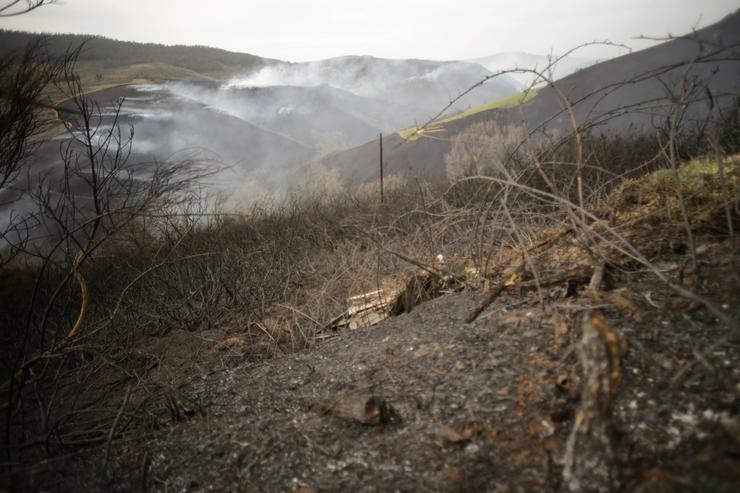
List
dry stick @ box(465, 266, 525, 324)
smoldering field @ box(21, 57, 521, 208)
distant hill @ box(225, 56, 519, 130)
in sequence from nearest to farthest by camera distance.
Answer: dry stick @ box(465, 266, 525, 324), smoldering field @ box(21, 57, 521, 208), distant hill @ box(225, 56, 519, 130)

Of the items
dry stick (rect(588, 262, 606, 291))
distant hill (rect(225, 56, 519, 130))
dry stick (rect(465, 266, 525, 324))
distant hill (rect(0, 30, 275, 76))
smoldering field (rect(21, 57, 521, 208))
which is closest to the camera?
dry stick (rect(588, 262, 606, 291))

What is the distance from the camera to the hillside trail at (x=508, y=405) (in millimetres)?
1142

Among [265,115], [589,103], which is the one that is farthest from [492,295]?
[265,115]

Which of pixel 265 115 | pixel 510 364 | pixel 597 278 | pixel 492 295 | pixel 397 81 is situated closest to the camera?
pixel 510 364

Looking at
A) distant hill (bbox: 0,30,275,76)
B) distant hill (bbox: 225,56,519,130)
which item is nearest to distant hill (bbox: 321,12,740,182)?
distant hill (bbox: 0,30,275,76)

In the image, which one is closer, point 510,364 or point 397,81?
point 510,364

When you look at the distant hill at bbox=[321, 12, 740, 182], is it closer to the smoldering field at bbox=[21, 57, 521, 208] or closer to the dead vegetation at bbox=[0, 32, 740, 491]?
the smoldering field at bbox=[21, 57, 521, 208]

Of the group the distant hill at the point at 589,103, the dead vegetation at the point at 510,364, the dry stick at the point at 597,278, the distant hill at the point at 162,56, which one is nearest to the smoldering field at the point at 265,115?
the distant hill at the point at 162,56

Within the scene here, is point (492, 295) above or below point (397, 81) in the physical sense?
below

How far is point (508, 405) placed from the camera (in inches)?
57.9

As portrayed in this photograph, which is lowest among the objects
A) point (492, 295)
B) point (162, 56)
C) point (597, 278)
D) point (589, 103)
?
point (492, 295)

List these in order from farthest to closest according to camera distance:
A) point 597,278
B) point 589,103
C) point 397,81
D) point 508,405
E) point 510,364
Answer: point 397,81
point 589,103
point 597,278
point 510,364
point 508,405

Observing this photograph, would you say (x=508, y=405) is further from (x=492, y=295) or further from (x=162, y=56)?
(x=162, y=56)

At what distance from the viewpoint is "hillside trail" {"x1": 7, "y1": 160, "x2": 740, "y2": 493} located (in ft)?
3.75
